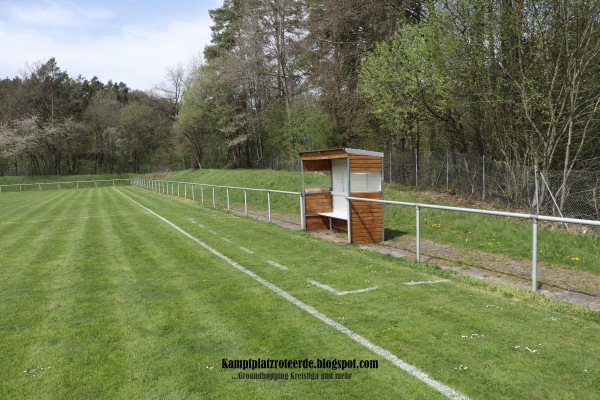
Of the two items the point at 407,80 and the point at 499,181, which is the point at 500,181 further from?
the point at 407,80

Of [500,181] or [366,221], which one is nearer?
[366,221]

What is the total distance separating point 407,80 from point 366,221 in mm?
10690

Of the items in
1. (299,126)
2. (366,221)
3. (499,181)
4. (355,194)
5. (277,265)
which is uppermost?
(299,126)

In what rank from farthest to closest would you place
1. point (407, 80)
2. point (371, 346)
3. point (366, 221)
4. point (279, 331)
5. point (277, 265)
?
1. point (407, 80)
2. point (366, 221)
3. point (277, 265)
4. point (279, 331)
5. point (371, 346)

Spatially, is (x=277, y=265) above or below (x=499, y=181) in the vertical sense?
below

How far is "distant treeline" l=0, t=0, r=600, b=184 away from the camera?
14.2 meters

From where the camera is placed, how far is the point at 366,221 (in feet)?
35.3

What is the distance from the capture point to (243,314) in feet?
17.3

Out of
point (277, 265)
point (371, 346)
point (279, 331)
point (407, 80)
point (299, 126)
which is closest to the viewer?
point (371, 346)

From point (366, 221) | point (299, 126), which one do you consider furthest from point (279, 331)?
point (299, 126)

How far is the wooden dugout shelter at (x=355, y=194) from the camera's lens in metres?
10.7

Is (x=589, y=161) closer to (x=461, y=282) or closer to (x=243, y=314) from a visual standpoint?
(x=461, y=282)

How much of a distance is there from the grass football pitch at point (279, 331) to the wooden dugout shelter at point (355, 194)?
7.43ft

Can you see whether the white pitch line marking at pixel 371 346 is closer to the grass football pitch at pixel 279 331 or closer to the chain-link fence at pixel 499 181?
the grass football pitch at pixel 279 331
